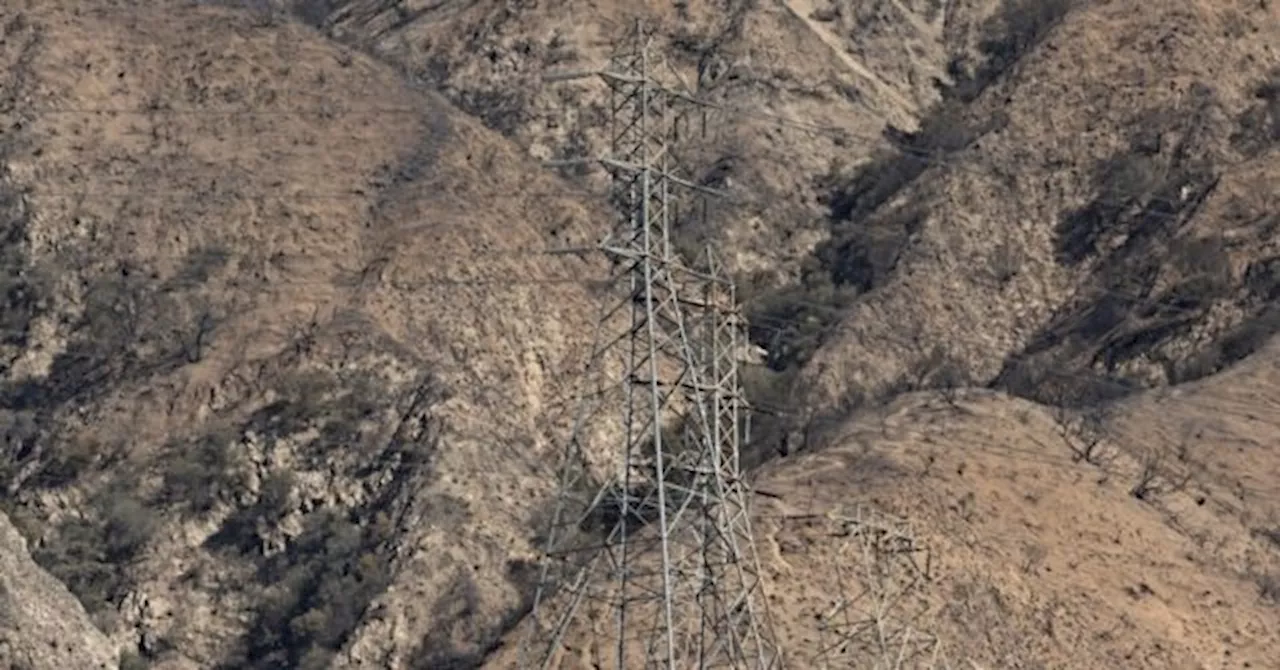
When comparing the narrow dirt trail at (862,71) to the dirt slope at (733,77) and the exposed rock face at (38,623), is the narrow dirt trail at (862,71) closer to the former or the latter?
the dirt slope at (733,77)

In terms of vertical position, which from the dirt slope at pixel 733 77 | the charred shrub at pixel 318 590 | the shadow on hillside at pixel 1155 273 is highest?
the dirt slope at pixel 733 77

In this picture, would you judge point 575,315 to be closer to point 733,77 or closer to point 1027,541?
point 1027,541

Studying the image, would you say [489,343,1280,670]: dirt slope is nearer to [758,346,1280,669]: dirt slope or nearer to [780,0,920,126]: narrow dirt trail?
[758,346,1280,669]: dirt slope

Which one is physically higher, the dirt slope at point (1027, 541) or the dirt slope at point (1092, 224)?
the dirt slope at point (1092, 224)

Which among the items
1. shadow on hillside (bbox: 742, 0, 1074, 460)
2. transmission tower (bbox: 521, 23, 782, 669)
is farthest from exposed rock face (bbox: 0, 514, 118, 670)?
shadow on hillside (bbox: 742, 0, 1074, 460)

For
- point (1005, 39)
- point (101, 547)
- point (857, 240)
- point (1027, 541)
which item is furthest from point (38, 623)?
point (1005, 39)

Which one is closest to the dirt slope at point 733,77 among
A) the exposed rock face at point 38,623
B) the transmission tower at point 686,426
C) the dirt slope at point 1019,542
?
the dirt slope at point 1019,542
